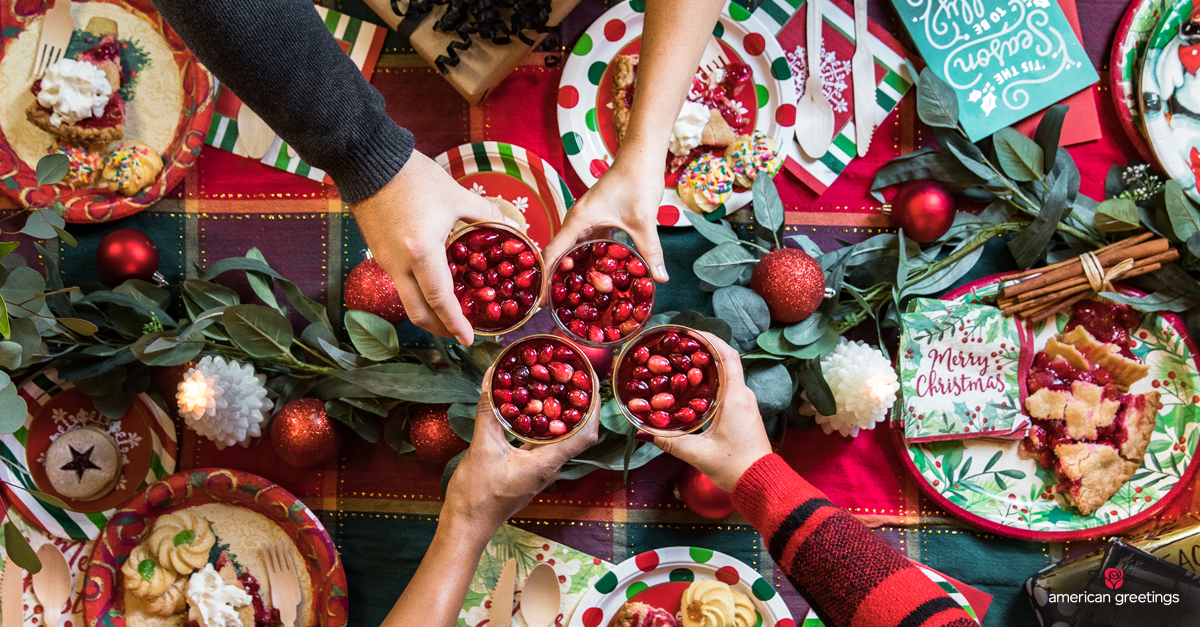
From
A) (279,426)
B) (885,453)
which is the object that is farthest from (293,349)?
(885,453)

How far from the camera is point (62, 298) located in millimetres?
1143

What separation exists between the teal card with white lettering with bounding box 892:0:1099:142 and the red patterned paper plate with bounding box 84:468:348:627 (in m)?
1.39

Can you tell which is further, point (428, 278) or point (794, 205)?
point (794, 205)

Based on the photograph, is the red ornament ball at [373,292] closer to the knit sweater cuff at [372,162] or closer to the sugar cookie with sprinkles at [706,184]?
the knit sweater cuff at [372,162]

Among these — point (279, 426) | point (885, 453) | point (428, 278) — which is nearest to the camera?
point (428, 278)

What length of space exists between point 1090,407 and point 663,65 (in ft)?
3.15

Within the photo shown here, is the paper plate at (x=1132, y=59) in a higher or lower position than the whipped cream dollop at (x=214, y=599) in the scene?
higher

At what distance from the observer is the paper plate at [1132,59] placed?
3.98 feet

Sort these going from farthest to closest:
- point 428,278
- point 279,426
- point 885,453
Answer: point 885,453, point 279,426, point 428,278

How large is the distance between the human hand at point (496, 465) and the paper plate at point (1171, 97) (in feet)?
3.70

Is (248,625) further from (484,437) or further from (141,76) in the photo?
(141,76)

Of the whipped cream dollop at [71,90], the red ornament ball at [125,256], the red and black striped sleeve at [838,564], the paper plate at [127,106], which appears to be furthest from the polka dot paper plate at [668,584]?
the whipped cream dollop at [71,90]

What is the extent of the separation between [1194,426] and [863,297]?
25.6 inches

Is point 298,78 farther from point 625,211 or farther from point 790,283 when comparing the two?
point 790,283
